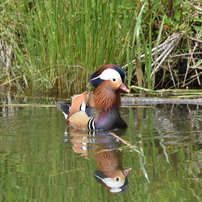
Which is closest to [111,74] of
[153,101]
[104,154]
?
[104,154]

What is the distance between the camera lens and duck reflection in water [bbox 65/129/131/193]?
3.59 m

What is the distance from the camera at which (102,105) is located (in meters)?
5.79

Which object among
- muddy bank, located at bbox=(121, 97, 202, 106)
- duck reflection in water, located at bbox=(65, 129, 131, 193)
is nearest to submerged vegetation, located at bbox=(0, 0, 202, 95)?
muddy bank, located at bbox=(121, 97, 202, 106)

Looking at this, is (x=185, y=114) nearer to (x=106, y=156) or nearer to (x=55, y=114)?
(x=55, y=114)

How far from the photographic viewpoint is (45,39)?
788cm

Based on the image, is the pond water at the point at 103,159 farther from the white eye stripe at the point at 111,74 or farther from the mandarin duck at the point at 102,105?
the white eye stripe at the point at 111,74

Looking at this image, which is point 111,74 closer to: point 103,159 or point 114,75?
point 114,75

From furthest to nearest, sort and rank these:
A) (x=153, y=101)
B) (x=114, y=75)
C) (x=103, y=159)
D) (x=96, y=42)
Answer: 1. (x=96, y=42)
2. (x=153, y=101)
3. (x=114, y=75)
4. (x=103, y=159)

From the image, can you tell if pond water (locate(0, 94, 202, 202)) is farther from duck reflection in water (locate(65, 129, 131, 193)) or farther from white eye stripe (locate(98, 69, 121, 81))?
white eye stripe (locate(98, 69, 121, 81))

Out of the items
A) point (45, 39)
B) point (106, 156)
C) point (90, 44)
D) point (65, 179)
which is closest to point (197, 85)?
point (90, 44)

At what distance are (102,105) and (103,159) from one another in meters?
1.60

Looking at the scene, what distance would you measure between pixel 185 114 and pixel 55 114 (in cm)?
163

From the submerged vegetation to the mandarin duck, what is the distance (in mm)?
1324

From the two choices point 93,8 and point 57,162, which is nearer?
point 57,162
